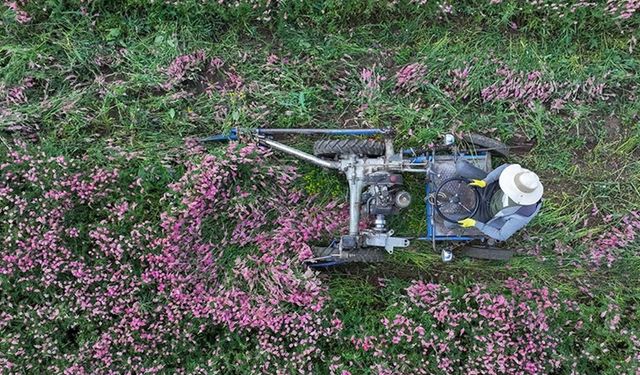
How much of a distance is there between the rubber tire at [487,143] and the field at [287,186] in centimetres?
20

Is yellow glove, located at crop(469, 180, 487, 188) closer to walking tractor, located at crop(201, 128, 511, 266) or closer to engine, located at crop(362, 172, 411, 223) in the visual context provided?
walking tractor, located at crop(201, 128, 511, 266)

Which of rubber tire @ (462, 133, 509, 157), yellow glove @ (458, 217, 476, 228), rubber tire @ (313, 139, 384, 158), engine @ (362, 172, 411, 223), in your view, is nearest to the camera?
yellow glove @ (458, 217, 476, 228)

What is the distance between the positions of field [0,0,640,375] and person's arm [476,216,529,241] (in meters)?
0.76

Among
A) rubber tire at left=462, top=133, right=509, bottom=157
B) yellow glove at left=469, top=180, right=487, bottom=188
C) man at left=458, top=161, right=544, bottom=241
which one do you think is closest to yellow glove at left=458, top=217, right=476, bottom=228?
man at left=458, top=161, right=544, bottom=241

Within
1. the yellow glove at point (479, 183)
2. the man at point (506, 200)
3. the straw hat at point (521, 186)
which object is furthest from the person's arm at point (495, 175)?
the straw hat at point (521, 186)

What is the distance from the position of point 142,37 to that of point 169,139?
119cm

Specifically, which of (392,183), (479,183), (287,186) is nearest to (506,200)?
(479,183)

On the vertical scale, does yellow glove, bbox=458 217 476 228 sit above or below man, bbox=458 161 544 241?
below

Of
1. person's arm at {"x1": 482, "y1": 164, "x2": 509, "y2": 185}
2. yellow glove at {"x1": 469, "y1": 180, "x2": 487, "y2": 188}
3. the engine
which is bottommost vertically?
the engine

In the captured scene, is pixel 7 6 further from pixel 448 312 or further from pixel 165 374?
pixel 448 312

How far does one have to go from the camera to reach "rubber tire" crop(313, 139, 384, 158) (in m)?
5.66

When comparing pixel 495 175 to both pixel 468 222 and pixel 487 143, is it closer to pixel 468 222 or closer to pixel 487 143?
pixel 468 222

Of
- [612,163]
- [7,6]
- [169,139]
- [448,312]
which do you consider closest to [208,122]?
[169,139]

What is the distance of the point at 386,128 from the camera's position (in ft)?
19.6
